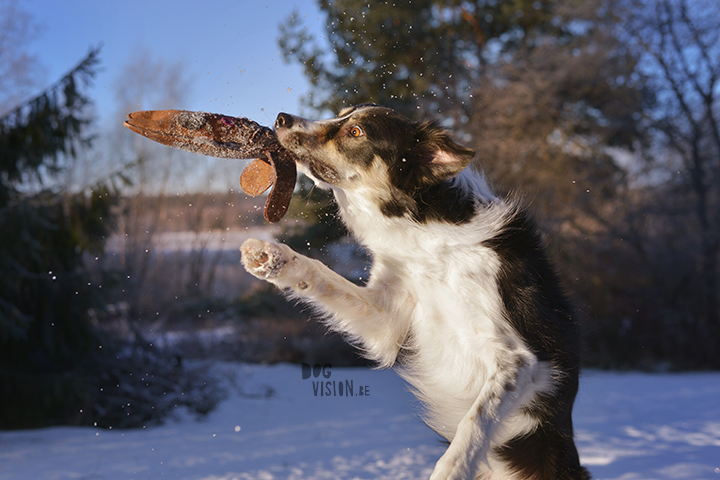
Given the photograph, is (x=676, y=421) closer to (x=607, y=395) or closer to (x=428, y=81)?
(x=607, y=395)

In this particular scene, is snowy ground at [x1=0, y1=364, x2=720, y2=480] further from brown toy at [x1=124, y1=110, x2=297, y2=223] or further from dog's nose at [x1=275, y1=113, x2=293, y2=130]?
dog's nose at [x1=275, y1=113, x2=293, y2=130]

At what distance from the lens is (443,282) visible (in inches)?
99.3

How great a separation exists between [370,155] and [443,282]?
0.75 m

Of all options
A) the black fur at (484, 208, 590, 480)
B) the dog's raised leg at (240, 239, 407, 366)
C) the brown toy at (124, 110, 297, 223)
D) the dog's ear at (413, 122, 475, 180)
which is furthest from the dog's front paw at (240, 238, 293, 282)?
the black fur at (484, 208, 590, 480)

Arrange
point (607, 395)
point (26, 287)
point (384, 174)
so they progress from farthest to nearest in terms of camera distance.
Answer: point (607, 395)
point (26, 287)
point (384, 174)

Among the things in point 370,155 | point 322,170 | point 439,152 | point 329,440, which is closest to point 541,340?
point 439,152

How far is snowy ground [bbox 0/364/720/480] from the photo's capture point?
4672 millimetres

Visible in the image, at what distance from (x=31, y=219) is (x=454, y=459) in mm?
5654

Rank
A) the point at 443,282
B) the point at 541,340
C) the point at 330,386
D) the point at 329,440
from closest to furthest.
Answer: the point at 541,340, the point at 443,282, the point at 329,440, the point at 330,386

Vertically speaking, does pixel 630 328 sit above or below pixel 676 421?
above

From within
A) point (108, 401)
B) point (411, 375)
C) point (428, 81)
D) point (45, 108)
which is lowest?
point (108, 401)

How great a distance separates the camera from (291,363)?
10.1 meters

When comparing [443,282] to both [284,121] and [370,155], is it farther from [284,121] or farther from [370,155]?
[284,121]

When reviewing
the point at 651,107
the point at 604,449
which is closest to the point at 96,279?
the point at 604,449
